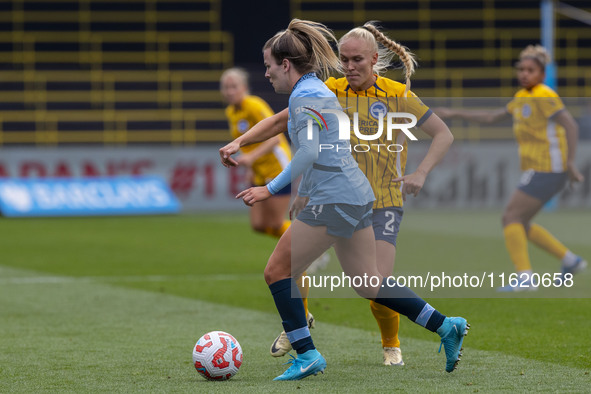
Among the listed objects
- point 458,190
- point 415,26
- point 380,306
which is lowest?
point 458,190

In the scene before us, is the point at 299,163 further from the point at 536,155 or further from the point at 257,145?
the point at 257,145

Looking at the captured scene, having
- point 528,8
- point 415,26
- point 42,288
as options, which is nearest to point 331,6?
point 415,26

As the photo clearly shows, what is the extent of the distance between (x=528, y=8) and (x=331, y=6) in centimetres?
536

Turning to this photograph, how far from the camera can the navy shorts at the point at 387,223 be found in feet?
19.2

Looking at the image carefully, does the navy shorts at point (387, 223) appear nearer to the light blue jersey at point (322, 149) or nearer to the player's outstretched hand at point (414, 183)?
the player's outstretched hand at point (414, 183)

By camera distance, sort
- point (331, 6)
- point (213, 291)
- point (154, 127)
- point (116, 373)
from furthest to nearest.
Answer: point (331, 6) → point (154, 127) → point (213, 291) → point (116, 373)

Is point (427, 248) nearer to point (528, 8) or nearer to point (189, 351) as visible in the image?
point (189, 351)

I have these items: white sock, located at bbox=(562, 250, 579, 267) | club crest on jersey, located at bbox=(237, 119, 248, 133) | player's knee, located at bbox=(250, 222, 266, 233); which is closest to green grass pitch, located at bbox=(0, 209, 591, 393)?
white sock, located at bbox=(562, 250, 579, 267)

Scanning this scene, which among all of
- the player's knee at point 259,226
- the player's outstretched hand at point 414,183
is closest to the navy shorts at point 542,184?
the player's knee at point 259,226

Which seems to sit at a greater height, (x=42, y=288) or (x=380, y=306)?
(x=380, y=306)

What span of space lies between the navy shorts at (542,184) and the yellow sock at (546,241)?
1.23 feet

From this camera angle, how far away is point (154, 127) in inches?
987

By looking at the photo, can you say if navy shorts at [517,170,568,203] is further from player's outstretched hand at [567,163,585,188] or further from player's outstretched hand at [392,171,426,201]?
player's outstretched hand at [392,171,426,201]

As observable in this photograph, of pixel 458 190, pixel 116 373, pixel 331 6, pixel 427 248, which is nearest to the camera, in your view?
pixel 116 373
